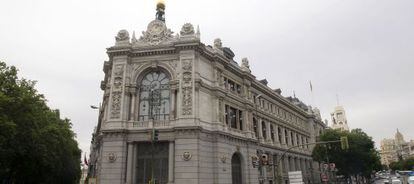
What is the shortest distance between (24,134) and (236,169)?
24.0m

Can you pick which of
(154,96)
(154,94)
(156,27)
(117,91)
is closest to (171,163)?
(154,96)

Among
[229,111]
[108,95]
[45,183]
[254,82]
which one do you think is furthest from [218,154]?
[45,183]

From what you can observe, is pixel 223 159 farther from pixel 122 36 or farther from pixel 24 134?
pixel 24 134

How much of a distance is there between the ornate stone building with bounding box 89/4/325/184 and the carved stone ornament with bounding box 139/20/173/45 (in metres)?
0.12

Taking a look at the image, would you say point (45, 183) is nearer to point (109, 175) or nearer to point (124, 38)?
point (109, 175)

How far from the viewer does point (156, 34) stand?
4128 centimetres

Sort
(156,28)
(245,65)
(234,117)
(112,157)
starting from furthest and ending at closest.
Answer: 1. (245,65)
2. (234,117)
3. (156,28)
4. (112,157)

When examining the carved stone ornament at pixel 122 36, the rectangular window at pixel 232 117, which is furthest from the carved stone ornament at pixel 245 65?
the carved stone ornament at pixel 122 36

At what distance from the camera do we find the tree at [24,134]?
102 ft

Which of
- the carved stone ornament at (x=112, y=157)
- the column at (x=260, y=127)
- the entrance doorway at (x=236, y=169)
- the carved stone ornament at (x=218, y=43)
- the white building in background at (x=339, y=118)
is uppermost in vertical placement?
the white building in background at (x=339, y=118)

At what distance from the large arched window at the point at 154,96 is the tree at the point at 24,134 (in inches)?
417

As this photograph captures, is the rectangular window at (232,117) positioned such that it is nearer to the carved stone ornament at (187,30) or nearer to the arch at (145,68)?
the arch at (145,68)

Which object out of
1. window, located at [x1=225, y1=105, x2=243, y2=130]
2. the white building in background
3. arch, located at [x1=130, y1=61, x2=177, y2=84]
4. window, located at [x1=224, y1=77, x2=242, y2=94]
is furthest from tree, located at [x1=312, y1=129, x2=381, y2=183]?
the white building in background

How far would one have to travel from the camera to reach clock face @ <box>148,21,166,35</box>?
136ft
